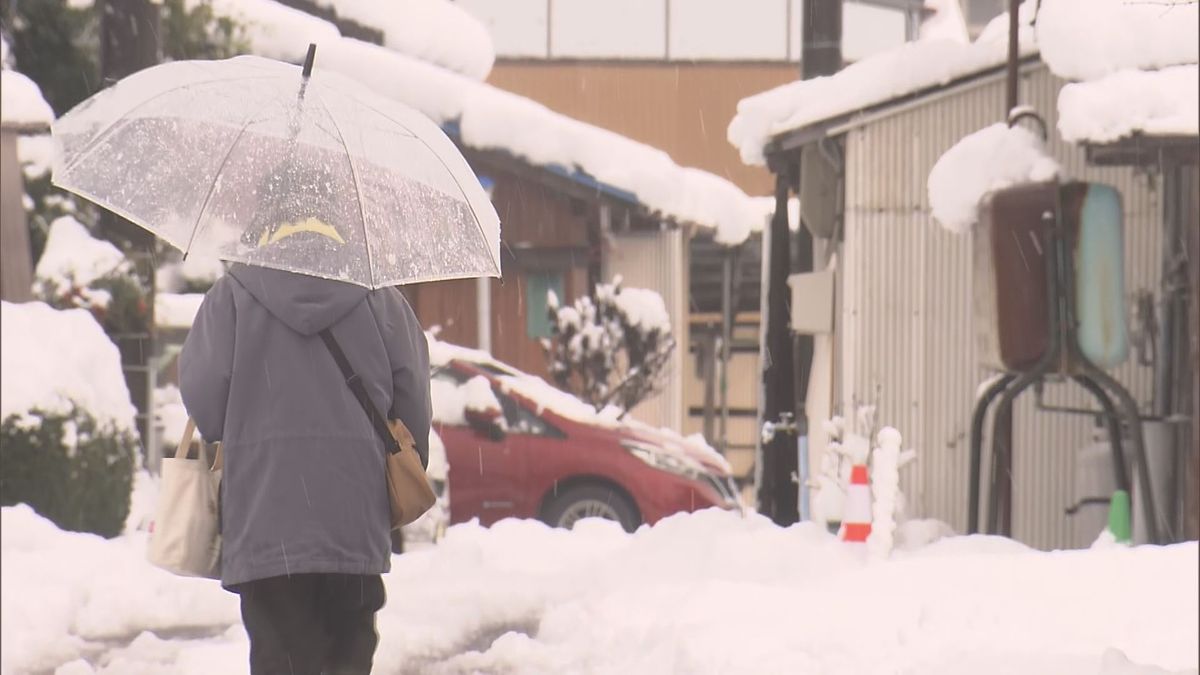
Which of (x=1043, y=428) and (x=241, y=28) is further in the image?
(x=241, y=28)

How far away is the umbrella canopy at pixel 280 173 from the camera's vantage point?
14.3 ft

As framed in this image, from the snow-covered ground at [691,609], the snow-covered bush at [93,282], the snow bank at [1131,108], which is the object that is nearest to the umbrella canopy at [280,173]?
the snow-covered ground at [691,609]

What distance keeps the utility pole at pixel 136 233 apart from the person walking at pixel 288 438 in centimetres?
664

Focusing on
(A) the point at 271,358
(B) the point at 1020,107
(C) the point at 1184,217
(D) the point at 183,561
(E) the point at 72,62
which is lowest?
(D) the point at 183,561

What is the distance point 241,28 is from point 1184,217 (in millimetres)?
7868

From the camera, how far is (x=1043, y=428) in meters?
9.67

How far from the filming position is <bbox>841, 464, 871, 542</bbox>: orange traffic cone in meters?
9.08

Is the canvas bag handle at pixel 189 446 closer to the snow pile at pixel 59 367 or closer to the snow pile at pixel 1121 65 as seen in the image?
the snow pile at pixel 1121 65

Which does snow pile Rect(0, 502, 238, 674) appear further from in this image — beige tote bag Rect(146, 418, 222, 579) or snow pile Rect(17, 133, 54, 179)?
snow pile Rect(17, 133, 54, 179)

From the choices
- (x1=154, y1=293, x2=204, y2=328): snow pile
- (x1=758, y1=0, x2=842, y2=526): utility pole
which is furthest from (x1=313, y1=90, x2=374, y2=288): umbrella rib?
(x1=154, y1=293, x2=204, y2=328): snow pile

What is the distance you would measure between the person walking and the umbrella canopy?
0.11m

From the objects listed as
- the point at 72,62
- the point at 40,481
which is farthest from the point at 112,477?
the point at 72,62

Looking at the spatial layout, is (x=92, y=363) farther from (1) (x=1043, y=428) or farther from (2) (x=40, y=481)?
(1) (x=1043, y=428)

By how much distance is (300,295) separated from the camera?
4.17m
